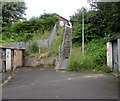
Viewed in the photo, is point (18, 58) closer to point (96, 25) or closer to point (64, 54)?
point (64, 54)

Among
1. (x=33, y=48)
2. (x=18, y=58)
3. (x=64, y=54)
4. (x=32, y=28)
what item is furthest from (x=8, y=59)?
(x=32, y=28)

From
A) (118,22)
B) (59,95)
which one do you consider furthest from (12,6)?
(59,95)

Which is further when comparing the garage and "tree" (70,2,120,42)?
"tree" (70,2,120,42)

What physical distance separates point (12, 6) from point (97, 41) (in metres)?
18.7

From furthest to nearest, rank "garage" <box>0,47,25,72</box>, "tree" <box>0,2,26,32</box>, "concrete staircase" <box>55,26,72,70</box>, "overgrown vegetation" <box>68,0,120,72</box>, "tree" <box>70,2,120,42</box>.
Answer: "tree" <box>0,2,26,32</box> → "tree" <box>70,2,120,42</box> → "concrete staircase" <box>55,26,72,70</box> → "garage" <box>0,47,25,72</box> → "overgrown vegetation" <box>68,0,120,72</box>

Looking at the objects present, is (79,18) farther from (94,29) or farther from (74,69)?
(74,69)

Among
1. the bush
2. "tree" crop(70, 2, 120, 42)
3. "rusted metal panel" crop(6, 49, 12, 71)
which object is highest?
"tree" crop(70, 2, 120, 42)

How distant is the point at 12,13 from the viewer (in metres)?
27.7

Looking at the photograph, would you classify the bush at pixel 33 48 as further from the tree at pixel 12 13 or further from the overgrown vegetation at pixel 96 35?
the tree at pixel 12 13

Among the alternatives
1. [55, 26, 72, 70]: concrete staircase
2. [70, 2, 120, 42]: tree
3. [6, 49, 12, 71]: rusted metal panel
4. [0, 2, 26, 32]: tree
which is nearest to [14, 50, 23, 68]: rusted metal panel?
[6, 49, 12, 71]: rusted metal panel

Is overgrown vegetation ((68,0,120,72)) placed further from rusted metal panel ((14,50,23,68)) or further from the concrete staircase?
rusted metal panel ((14,50,23,68))

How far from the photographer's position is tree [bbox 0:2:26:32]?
2618 cm

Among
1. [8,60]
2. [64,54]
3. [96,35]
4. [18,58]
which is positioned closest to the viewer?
[8,60]

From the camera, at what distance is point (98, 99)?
471 cm
